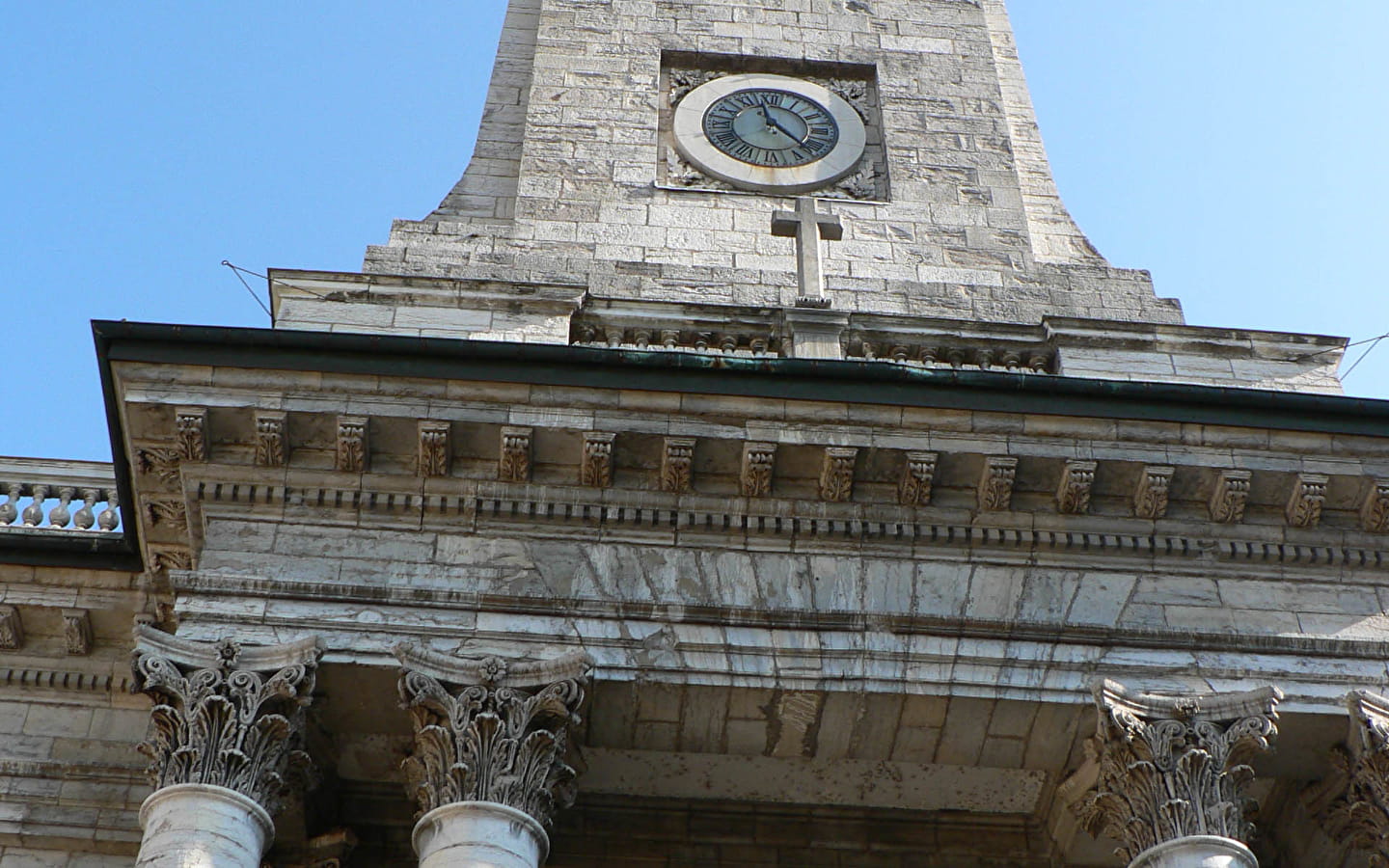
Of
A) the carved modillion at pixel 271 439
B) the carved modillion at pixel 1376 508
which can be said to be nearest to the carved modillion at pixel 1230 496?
the carved modillion at pixel 1376 508

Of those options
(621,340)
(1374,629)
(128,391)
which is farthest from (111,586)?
(1374,629)

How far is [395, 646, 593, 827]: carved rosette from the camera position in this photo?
35.7 feet

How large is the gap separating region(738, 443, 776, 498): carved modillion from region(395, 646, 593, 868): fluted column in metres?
1.78

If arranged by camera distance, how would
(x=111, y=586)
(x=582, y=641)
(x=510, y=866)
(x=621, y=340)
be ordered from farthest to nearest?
1. (x=621, y=340)
2. (x=111, y=586)
3. (x=582, y=641)
4. (x=510, y=866)

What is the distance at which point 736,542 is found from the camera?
489 inches

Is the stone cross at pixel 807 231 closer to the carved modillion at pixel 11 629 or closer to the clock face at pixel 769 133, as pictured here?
the clock face at pixel 769 133

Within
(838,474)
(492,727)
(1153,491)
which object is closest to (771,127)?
(838,474)

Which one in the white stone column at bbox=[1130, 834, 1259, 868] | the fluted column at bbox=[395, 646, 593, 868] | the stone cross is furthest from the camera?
the stone cross

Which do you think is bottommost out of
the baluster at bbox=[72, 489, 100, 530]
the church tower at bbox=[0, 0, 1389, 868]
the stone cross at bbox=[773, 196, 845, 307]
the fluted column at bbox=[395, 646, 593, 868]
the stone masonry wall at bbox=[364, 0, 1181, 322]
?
the fluted column at bbox=[395, 646, 593, 868]

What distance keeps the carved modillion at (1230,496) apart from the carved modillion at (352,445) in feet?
19.2

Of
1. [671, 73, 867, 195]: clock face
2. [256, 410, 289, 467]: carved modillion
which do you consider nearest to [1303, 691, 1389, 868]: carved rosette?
[256, 410, 289, 467]: carved modillion

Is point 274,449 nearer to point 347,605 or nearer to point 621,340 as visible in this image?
point 347,605

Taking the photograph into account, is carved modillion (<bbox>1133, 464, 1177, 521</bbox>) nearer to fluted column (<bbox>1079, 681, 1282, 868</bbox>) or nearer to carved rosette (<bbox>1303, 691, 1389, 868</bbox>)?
fluted column (<bbox>1079, 681, 1282, 868</bbox>)

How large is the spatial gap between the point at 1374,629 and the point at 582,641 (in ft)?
17.6
